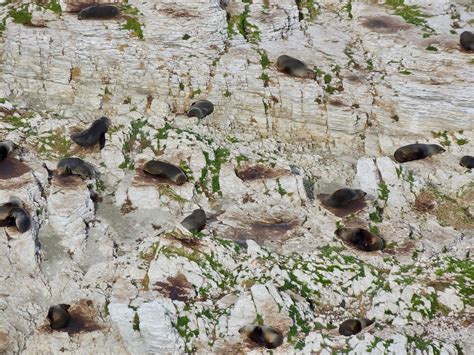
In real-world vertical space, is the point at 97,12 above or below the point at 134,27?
above

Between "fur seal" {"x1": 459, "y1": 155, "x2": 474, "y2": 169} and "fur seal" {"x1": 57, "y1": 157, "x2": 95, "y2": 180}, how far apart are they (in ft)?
56.4

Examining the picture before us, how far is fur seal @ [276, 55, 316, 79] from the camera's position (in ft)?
110

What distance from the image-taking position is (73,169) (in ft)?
91.0

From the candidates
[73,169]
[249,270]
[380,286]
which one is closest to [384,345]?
[380,286]

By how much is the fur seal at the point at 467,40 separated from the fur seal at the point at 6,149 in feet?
74.5

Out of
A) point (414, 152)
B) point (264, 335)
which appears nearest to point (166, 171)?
point (264, 335)

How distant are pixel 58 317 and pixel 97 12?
17671mm

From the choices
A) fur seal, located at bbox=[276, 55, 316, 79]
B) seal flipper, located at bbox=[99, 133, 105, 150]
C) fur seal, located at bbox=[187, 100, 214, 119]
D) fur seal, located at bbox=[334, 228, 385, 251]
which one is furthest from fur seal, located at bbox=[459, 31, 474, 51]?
seal flipper, located at bbox=[99, 133, 105, 150]

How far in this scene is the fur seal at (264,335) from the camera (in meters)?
21.4

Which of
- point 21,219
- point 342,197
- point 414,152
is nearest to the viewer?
point 21,219

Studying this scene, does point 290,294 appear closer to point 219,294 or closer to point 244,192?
point 219,294

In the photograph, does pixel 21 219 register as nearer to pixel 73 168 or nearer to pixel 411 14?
pixel 73 168

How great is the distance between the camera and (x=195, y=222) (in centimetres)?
2608

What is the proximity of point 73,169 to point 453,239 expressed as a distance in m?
16.1
